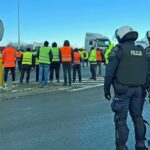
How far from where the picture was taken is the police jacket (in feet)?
22.2

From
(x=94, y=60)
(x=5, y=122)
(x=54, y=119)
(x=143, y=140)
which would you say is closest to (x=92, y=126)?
(x=54, y=119)

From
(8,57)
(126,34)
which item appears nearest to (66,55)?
(8,57)

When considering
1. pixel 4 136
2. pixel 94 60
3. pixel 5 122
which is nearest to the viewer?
pixel 4 136

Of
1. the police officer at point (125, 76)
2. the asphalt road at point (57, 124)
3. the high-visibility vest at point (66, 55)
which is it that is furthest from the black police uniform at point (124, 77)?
the high-visibility vest at point (66, 55)

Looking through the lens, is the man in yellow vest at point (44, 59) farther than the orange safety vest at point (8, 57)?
No

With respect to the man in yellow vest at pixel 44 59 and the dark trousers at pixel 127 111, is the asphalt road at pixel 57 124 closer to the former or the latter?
the dark trousers at pixel 127 111

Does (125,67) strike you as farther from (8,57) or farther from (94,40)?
(94,40)

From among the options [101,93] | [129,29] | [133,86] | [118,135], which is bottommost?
[101,93]

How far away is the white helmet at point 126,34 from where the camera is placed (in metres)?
6.85

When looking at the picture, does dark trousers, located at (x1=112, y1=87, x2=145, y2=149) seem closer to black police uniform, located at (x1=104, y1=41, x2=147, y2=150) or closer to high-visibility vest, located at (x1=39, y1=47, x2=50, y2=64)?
black police uniform, located at (x1=104, y1=41, x2=147, y2=150)

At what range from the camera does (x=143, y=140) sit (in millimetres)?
6996

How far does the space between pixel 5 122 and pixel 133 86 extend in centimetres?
448

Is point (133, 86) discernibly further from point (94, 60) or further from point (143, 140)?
point (94, 60)

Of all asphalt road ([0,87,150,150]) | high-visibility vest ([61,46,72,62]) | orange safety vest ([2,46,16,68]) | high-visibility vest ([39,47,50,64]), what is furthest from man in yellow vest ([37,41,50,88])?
asphalt road ([0,87,150,150])
